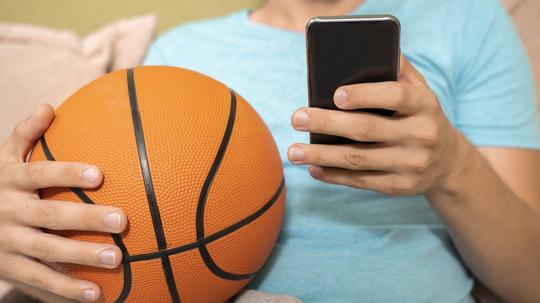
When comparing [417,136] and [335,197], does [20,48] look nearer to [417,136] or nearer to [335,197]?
[335,197]

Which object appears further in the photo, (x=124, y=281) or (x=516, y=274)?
(x=516, y=274)

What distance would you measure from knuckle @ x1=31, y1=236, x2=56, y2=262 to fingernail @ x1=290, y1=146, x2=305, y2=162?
33cm

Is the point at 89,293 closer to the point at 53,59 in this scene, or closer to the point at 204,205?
the point at 204,205

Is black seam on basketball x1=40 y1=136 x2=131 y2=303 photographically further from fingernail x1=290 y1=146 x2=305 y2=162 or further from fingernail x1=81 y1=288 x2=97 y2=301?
fingernail x1=290 y1=146 x2=305 y2=162

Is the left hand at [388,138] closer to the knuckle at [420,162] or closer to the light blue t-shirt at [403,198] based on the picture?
the knuckle at [420,162]

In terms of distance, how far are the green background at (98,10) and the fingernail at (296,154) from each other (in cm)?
95

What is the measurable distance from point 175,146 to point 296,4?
0.57m

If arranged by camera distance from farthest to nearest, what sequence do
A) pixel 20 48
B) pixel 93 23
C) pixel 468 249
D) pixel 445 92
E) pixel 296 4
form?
pixel 93 23 → pixel 20 48 → pixel 296 4 → pixel 445 92 → pixel 468 249

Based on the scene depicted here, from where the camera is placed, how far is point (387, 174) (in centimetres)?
63

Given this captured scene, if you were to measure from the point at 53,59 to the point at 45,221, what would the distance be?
2.60ft

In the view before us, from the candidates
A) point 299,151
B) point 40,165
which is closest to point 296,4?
point 299,151

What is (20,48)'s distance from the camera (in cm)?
124

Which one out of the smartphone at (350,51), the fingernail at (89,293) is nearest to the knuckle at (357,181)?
the smartphone at (350,51)

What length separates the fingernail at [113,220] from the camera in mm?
553
